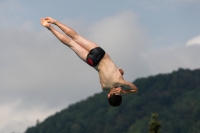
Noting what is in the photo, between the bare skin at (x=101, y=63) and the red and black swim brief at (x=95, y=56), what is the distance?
0.18 m

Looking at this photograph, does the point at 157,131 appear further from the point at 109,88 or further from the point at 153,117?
the point at 109,88

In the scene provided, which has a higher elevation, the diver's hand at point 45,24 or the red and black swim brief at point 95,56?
the diver's hand at point 45,24

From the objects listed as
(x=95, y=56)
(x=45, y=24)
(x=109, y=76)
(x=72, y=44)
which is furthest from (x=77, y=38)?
(x=109, y=76)

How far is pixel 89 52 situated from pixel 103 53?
2.05 feet

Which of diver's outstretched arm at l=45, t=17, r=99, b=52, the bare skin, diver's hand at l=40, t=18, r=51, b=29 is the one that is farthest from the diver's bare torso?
diver's hand at l=40, t=18, r=51, b=29

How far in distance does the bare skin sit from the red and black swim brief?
0.18 m

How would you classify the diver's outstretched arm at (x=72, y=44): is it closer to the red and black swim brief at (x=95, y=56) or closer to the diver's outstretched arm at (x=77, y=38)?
the diver's outstretched arm at (x=77, y=38)

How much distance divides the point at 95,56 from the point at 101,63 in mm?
404

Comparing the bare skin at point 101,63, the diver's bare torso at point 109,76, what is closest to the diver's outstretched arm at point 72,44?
the bare skin at point 101,63

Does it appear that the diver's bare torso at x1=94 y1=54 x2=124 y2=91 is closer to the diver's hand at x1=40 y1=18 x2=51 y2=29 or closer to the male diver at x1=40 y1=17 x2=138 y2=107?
the male diver at x1=40 y1=17 x2=138 y2=107

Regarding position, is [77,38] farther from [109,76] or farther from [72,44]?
[109,76]

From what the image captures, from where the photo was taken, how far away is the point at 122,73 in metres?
29.2

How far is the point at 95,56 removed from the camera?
29.0m

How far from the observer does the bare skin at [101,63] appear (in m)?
28.7
